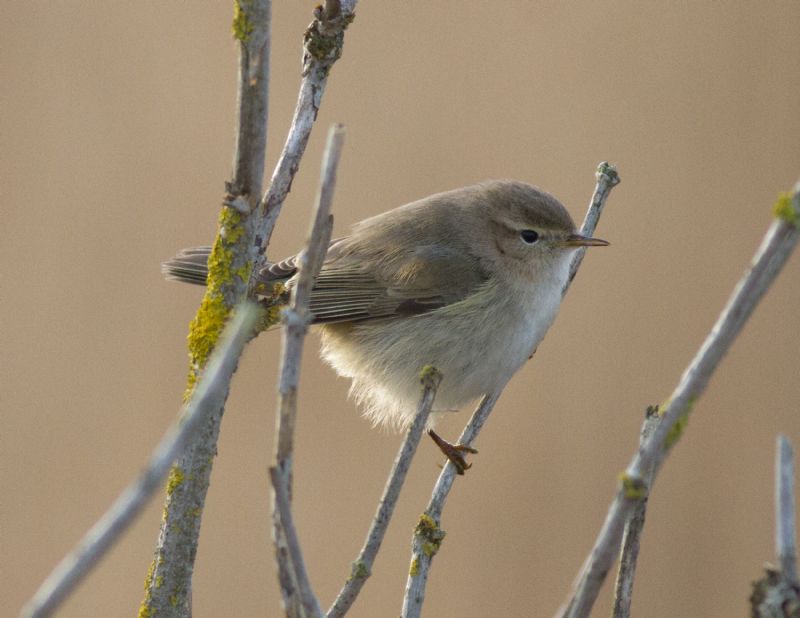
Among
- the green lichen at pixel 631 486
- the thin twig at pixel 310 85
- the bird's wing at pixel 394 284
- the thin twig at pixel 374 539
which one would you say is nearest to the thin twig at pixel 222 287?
the thin twig at pixel 310 85

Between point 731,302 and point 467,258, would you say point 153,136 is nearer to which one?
point 467,258

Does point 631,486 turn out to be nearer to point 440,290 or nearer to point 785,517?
point 785,517

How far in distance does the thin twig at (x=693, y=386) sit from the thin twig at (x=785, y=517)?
4.3 inches

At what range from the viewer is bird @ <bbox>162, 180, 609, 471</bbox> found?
2.66 m

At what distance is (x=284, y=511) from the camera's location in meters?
1.04

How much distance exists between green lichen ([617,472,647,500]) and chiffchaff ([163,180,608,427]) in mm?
1526

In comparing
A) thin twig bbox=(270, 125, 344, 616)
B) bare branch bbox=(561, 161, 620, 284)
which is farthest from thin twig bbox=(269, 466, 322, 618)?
bare branch bbox=(561, 161, 620, 284)

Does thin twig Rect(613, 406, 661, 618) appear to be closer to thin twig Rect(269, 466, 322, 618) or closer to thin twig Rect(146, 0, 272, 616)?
thin twig Rect(269, 466, 322, 618)

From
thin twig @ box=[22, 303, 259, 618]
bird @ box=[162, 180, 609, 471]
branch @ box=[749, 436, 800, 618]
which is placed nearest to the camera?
thin twig @ box=[22, 303, 259, 618]

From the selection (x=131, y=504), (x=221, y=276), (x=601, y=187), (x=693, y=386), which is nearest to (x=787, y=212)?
(x=693, y=386)

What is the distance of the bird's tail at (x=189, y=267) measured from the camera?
282 centimetres

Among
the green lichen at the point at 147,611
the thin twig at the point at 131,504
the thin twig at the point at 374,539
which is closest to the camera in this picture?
the thin twig at the point at 131,504

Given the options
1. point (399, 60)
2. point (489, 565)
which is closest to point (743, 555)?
point (489, 565)

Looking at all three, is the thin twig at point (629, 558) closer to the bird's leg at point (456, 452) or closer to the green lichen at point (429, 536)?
the green lichen at point (429, 536)
